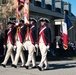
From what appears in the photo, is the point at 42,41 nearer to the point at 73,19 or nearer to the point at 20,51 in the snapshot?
the point at 20,51

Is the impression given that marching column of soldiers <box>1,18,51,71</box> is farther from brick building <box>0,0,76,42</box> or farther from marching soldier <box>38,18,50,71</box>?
brick building <box>0,0,76,42</box>

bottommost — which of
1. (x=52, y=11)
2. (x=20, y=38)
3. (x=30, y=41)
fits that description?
(x=30, y=41)

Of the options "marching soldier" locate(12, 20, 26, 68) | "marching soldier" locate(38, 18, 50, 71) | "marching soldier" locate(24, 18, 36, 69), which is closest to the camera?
"marching soldier" locate(38, 18, 50, 71)

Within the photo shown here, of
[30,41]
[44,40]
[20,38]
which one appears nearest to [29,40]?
[30,41]

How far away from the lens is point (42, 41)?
12695 mm

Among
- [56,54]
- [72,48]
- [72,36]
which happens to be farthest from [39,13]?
[72,36]

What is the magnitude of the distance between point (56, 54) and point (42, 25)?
11799 mm

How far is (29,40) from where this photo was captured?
42.9 feet

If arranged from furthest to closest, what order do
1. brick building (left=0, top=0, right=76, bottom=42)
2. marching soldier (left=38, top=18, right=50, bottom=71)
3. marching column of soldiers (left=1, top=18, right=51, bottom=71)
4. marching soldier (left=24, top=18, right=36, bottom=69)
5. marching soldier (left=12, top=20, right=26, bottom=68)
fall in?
1. brick building (left=0, top=0, right=76, bottom=42)
2. marching soldier (left=12, top=20, right=26, bottom=68)
3. marching soldier (left=24, top=18, right=36, bottom=69)
4. marching column of soldiers (left=1, top=18, right=51, bottom=71)
5. marching soldier (left=38, top=18, right=50, bottom=71)

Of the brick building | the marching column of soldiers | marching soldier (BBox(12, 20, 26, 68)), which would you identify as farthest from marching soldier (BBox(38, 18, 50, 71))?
the brick building

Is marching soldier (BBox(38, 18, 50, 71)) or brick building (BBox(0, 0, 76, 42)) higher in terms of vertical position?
brick building (BBox(0, 0, 76, 42))

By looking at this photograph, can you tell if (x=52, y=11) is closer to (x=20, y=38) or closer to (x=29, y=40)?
(x=20, y=38)

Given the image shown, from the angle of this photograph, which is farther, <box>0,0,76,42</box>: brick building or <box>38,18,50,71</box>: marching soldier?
<box>0,0,76,42</box>: brick building

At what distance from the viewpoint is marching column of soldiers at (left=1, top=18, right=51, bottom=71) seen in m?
12.6
